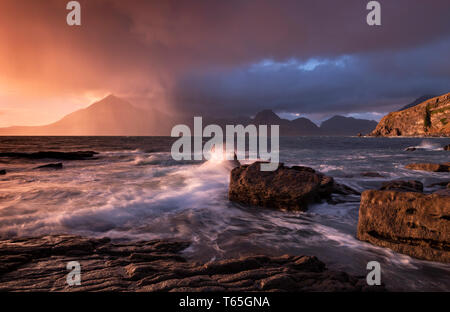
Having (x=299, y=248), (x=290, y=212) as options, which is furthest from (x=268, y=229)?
(x=290, y=212)

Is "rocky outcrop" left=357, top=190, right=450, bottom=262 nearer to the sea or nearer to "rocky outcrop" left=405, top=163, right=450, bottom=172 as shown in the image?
the sea

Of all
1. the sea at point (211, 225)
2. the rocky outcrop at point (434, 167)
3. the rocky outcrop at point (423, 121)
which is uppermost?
the rocky outcrop at point (423, 121)

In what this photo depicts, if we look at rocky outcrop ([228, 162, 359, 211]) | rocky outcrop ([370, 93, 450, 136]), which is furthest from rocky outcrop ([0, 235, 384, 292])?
rocky outcrop ([370, 93, 450, 136])

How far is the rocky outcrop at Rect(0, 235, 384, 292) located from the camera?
2.75 metres

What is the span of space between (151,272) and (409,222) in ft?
15.6

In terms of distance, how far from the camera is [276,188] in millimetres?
7004

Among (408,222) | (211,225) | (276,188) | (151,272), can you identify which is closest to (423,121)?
(276,188)

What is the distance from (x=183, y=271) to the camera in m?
3.07

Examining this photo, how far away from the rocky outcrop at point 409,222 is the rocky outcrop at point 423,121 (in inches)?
6124

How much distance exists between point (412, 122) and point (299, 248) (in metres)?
180

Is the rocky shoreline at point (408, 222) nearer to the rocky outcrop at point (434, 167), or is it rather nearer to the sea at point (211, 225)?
the sea at point (211, 225)

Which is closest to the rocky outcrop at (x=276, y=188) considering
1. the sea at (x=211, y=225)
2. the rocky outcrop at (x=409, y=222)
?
the sea at (x=211, y=225)

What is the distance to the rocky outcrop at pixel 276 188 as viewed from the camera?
6.84 m
